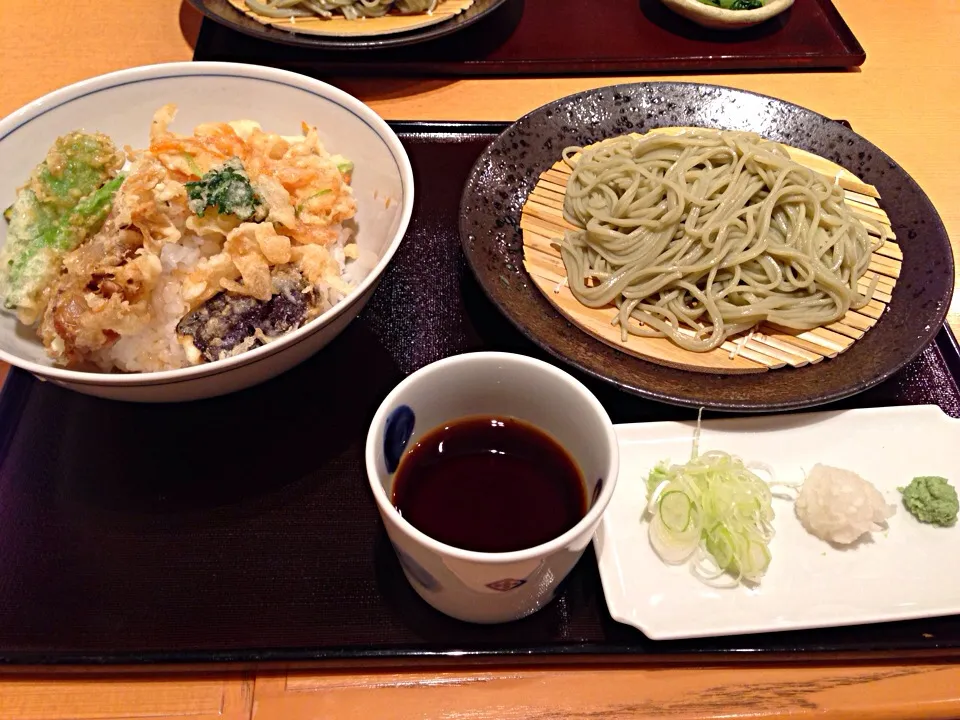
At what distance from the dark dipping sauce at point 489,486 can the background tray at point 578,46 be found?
1381mm

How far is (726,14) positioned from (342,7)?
1220mm

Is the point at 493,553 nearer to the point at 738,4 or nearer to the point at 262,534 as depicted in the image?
the point at 262,534

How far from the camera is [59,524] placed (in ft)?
3.51

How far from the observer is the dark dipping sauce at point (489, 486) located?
930mm

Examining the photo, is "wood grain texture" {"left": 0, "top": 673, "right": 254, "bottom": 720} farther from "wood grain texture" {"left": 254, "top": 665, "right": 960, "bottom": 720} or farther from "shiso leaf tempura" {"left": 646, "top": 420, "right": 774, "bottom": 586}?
"shiso leaf tempura" {"left": 646, "top": 420, "right": 774, "bottom": 586}

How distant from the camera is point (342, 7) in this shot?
2.00 m

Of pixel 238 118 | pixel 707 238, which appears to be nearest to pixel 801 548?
pixel 707 238

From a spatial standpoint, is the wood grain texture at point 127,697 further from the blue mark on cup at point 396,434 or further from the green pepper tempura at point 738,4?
the green pepper tempura at point 738,4

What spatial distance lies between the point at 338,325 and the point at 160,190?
1.40 ft

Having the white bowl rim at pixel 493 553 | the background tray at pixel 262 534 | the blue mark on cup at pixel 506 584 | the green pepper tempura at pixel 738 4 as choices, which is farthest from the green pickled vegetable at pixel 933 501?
the green pepper tempura at pixel 738 4

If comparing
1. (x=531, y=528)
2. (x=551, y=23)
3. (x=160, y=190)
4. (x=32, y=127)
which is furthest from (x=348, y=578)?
(x=551, y=23)

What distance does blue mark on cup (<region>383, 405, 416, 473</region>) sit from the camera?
91 cm

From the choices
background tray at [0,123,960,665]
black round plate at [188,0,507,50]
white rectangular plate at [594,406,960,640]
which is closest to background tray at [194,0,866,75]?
black round plate at [188,0,507,50]

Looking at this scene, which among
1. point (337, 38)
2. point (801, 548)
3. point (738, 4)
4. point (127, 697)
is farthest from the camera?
point (738, 4)
